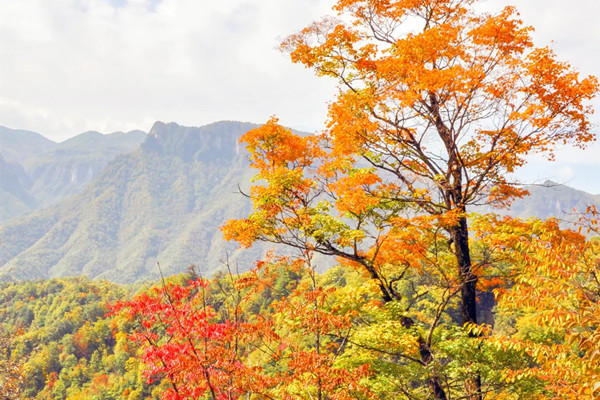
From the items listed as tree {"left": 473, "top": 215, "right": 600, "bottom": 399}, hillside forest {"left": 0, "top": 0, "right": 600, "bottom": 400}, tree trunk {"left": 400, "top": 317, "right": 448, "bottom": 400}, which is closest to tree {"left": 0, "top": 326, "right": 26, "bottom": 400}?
hillside forest {"left": 0, "top": 0, "right": 600, "bottom": 400}

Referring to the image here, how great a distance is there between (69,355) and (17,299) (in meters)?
38.1

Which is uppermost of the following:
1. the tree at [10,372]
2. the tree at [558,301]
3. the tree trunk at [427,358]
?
the tree at [558,301]

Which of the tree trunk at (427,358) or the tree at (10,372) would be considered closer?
the tree trunk at (427,358)

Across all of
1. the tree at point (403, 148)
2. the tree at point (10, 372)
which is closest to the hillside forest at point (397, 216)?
the tree at point (403, 148)

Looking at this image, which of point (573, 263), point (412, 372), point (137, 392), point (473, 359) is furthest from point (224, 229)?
point (137, 392)

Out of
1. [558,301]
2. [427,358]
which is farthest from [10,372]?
[558,301]

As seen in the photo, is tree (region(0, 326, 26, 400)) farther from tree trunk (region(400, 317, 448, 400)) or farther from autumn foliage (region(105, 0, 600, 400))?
tree trunk (region(400, 317, 448, 400))

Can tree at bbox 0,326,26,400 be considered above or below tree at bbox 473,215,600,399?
below

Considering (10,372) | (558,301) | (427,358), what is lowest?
(10,372)

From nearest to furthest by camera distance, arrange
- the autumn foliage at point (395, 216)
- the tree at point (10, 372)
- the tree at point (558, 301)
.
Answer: the tree at point (558, 301)
the autumn foliage at point (395, 216)
the tree at point (10, 372)

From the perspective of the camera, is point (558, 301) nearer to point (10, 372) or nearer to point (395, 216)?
point (395, 216)

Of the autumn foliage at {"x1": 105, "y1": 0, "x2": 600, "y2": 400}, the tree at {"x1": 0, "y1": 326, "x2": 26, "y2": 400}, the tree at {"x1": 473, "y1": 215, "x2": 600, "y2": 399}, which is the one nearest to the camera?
the tree at {"x1": 473, "y1": 215, "x2": 600, "y2": 399}

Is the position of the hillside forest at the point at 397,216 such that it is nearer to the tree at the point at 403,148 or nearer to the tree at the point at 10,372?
the tree at the point at 403,148

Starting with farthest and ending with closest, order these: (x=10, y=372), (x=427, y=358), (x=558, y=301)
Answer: (x=10, y=372)
(x=427, y=358)
(x=558, y=301)
